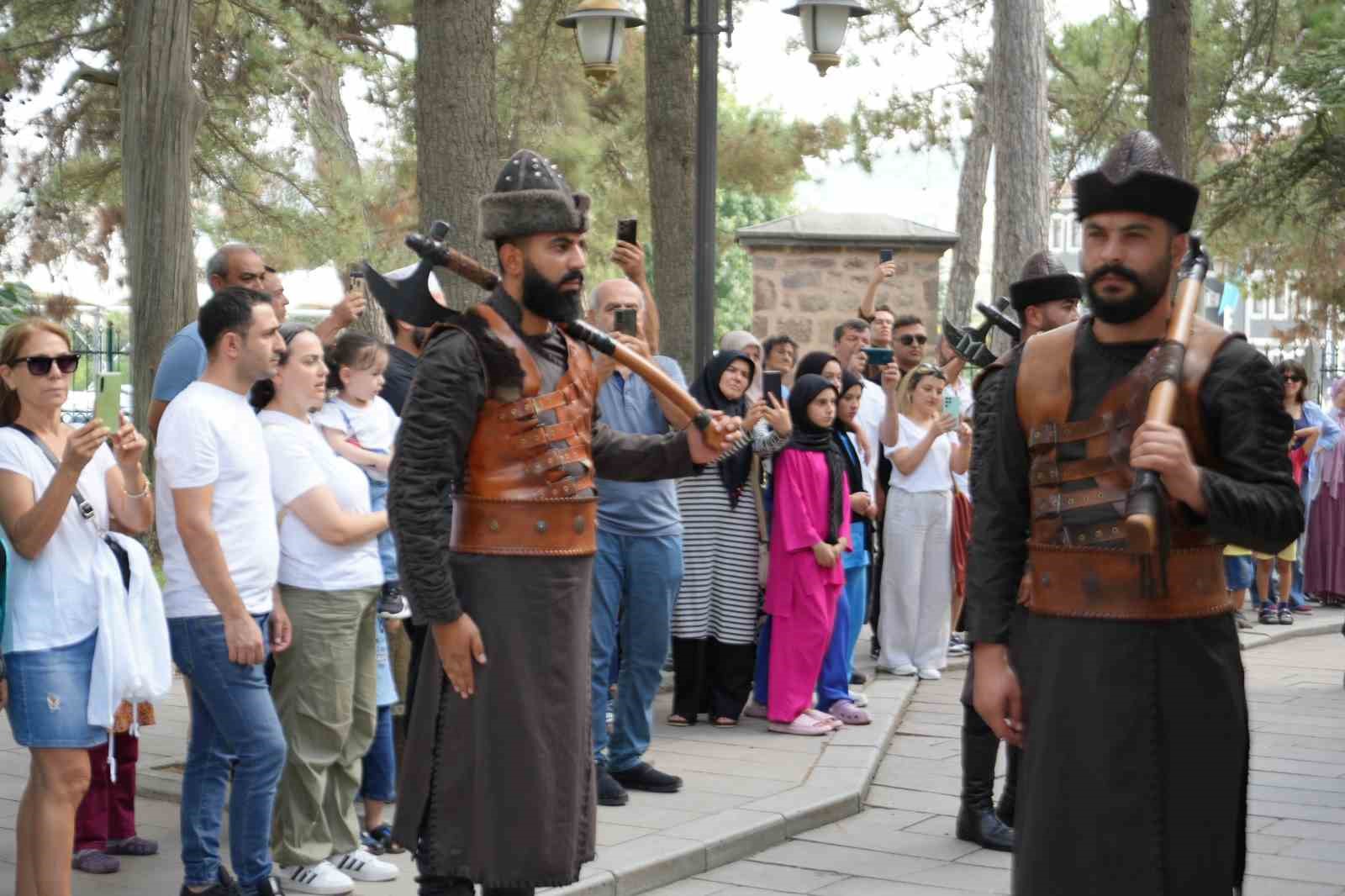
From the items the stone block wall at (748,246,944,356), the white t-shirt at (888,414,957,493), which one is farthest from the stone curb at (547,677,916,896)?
the stone block wall at (748,246,944,356)

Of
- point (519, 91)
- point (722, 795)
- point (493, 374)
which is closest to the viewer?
point (493, 374)

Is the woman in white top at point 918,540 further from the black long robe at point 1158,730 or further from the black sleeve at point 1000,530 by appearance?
the black long robe at point 1158,730

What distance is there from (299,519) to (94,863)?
147 cm

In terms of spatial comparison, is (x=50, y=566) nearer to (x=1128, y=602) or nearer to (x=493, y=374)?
(x=493, y=374)

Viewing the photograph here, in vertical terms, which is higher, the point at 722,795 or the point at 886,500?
the point at 886,500

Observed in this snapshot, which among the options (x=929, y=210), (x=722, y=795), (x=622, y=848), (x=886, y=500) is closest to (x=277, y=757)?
(x=622, y=848)

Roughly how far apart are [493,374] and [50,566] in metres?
1.62

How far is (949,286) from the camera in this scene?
93.5 feet

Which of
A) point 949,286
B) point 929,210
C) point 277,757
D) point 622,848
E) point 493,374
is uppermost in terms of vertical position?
point 929,210

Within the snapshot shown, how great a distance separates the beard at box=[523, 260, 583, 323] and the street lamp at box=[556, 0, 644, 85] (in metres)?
7.47

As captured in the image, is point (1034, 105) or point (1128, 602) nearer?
point (1128, 602)

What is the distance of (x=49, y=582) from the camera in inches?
214

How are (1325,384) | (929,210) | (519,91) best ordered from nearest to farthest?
(519,91), (1325,384), (929,210)

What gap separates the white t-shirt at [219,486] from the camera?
5652mm
